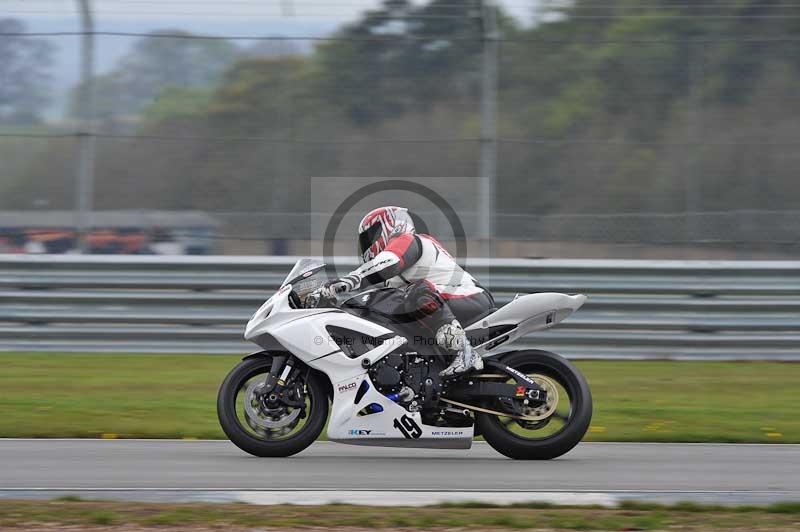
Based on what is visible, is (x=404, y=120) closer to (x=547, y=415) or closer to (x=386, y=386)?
(x=386, y=386)

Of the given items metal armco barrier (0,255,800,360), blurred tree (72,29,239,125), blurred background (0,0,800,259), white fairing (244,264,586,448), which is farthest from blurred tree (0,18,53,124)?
white fairing (244,264,586,448)

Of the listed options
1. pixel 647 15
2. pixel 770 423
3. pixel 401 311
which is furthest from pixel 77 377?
pixel 647 15

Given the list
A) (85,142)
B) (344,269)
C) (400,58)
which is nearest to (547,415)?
(344,269)

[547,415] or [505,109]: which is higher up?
[505,109]

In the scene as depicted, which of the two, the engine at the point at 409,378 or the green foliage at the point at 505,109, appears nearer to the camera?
the engine at the point at 409,378

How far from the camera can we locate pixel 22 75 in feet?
42.2

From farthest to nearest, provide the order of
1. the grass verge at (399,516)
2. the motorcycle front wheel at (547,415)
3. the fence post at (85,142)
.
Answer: the fence post at (85,142)
the motorcycle front wheel at (547,415)
the grass verge at (399,516)

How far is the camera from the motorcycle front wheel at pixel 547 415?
7.23 m

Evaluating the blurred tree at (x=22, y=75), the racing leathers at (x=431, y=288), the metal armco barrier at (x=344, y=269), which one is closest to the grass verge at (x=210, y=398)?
the metal armco barrier at (x=344, y=269)

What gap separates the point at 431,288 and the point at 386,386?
0.68 meters

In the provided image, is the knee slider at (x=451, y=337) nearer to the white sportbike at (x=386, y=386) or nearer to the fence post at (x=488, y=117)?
the white sportbike at (x=386, y=386)

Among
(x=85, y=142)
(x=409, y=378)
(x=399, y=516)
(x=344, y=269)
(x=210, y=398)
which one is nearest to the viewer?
(x=399, y=516)

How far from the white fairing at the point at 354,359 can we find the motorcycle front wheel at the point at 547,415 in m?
0.18

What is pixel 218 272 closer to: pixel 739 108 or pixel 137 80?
pixel 137 80
